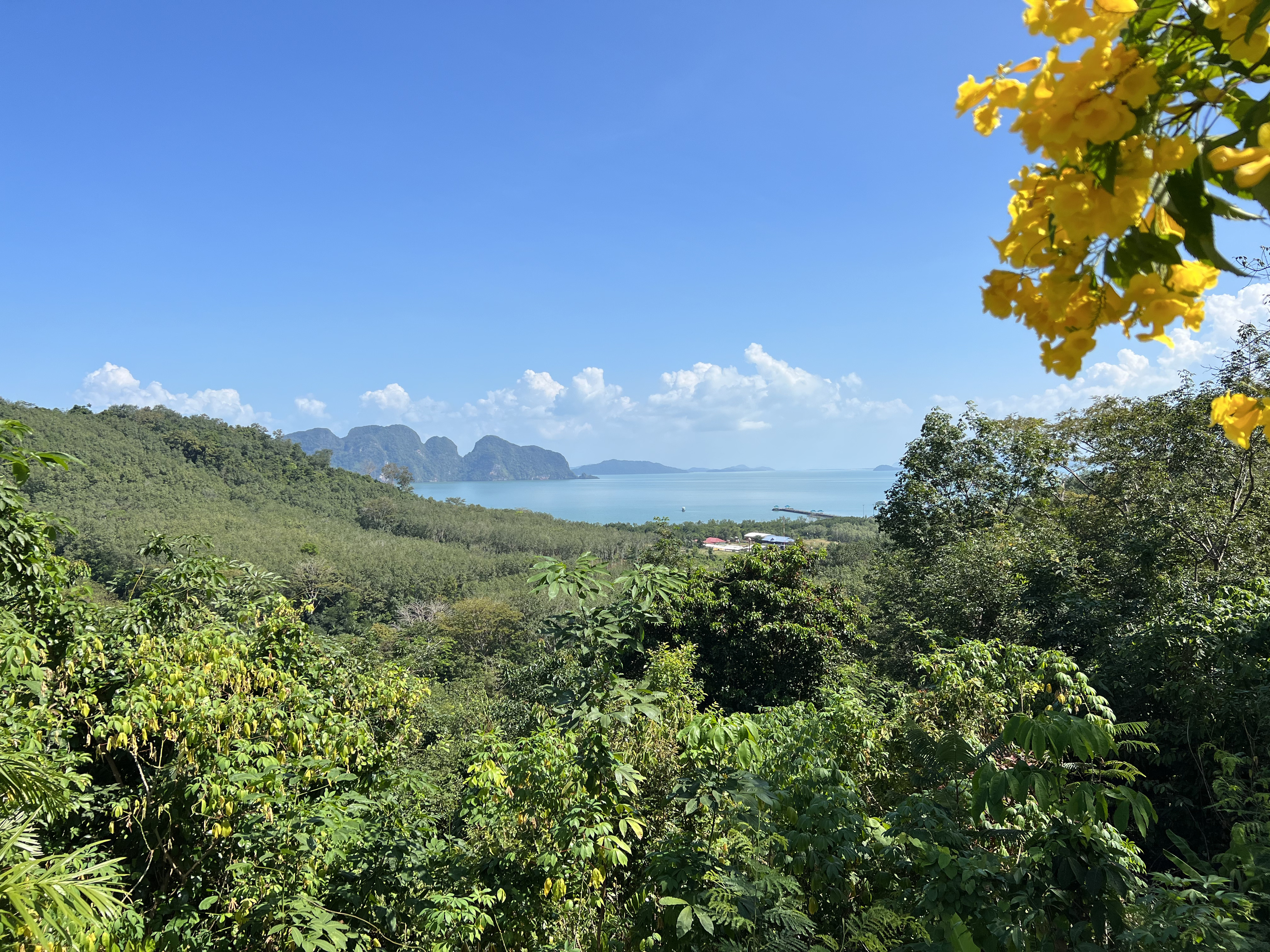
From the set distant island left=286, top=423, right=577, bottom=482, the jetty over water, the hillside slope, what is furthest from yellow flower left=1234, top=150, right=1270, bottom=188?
distant island left=286, top=423, right=577, bottom=482

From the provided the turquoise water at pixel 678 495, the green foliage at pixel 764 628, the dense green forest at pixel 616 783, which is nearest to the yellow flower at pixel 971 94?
the dense green forest at pixel 616 783

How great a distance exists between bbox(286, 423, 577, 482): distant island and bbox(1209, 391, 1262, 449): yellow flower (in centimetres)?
17312

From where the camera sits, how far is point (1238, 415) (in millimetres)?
533

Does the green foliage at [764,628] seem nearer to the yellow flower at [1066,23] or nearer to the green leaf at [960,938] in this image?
the green leaf at [960,938]

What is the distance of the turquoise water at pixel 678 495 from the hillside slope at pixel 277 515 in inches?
453

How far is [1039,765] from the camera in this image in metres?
1.78

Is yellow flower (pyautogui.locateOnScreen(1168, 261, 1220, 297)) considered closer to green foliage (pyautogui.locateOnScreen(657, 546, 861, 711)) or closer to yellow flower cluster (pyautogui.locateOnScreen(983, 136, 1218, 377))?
yellow flower cluster (pyautogui.locateOnScreen(983, 136, 1218, 377))

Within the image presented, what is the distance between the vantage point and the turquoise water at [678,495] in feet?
226

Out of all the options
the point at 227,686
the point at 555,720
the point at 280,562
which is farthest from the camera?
the point at 280,562

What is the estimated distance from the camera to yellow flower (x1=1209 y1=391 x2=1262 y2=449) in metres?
0.52

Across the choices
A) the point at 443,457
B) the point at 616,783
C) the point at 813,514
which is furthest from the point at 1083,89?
the point at 443,457

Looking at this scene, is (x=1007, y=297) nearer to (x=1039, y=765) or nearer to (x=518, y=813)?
(x=1039, y=765)

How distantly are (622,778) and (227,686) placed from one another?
7.85ft

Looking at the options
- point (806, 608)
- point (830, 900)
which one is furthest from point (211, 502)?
point (830, 900)
